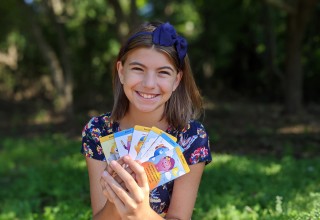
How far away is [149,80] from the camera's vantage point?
2.26 m

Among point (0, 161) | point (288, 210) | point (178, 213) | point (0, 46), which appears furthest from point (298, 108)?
point (0, 46)

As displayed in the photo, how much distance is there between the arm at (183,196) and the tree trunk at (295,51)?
27.8 feet

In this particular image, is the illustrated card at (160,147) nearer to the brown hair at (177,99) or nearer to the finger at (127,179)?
the finger at (127,179)

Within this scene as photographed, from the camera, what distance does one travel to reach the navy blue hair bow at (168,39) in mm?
2264

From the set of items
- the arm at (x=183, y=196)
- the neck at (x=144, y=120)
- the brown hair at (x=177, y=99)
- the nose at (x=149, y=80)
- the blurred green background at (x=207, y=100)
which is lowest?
the blurred green background at (x=207, y=100)

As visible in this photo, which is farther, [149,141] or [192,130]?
[192,130]

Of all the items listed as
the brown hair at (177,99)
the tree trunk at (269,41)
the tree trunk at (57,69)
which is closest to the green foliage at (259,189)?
the brown hair at (177,99)

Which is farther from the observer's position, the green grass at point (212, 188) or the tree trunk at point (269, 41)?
the tree trunk at point (269, 41)

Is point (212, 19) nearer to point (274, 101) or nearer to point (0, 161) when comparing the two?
point (274, 101)

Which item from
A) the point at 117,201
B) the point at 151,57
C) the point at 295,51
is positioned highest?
the point at 151,57

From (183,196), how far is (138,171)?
424 mm

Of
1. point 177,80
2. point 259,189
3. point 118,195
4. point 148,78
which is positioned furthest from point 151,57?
point 259,189

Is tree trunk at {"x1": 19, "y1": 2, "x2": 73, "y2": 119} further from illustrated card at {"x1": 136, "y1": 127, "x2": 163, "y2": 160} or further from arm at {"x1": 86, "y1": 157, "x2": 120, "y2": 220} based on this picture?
illustrated card at {"x1": 136, "y1": 127, "x2": 163, "y2": 160}

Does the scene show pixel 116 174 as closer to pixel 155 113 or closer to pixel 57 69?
pixel 155 113
